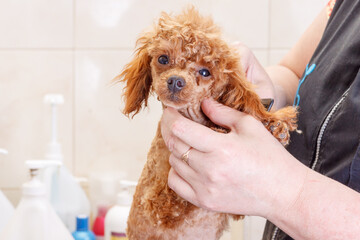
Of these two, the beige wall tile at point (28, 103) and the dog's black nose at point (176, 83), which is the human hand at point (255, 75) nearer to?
the dog's black nose at point (176, 83)

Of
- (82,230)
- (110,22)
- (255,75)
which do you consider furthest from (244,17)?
(82,230)

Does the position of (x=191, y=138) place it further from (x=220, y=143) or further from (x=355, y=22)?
(x=355, y=22)

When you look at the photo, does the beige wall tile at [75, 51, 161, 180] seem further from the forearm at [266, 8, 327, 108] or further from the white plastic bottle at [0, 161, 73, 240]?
the forearm at [266, 8, 327, 108]

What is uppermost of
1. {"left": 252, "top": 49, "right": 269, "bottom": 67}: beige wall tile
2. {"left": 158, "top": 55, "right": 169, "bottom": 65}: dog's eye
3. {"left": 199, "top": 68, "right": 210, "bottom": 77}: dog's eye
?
{"left": 158, "top": 55, "right": 169, "bottom": 65}: dog's eye

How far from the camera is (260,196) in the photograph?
0.41m

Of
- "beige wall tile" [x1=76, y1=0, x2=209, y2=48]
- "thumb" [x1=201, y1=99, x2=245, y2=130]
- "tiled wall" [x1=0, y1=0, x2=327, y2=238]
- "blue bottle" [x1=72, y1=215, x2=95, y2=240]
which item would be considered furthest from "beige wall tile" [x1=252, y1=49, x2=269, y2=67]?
"thumb" [x1=201, y1=99, x2=245, y2=130]

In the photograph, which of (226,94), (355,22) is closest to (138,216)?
(226,94)

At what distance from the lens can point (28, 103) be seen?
3.52 feet

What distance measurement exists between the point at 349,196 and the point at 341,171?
2.5 inches

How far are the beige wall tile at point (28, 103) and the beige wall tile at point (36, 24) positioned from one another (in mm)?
25

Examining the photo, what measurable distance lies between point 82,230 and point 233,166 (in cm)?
61

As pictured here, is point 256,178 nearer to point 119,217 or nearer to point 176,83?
point 176,83

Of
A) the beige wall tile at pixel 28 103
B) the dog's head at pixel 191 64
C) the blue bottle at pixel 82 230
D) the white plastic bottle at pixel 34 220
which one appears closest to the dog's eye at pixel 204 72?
the dog's head at pixel 191 64

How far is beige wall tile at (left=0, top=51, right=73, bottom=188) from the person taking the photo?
1069 millimetres
